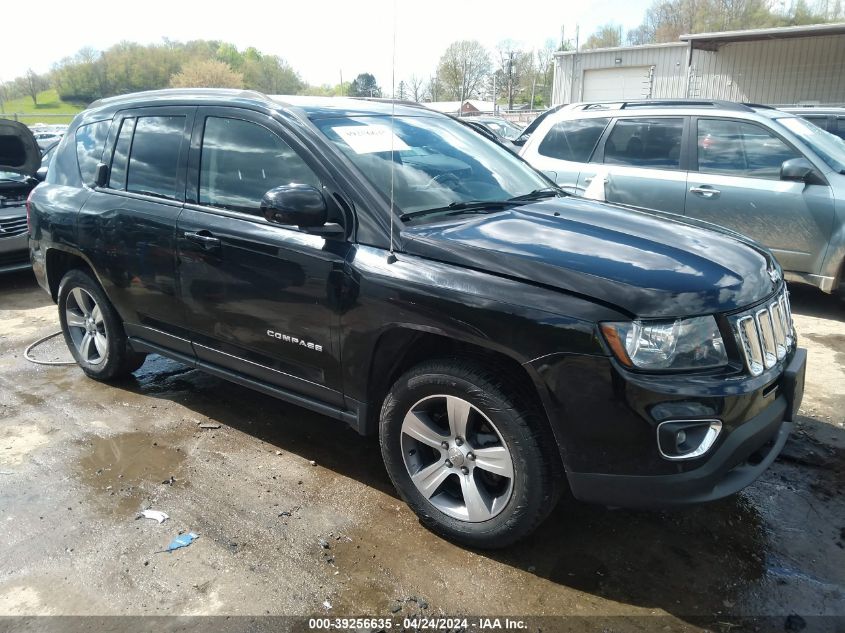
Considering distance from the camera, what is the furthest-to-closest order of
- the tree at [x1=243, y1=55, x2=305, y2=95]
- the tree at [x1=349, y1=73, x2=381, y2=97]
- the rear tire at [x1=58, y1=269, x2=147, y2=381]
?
the tree at [x1=243, y1=55, x2=305, y2=95] → the tree at [x1=349, y1=73, x2=381, y2=97] → the rear tire at [x1=58, y1=269, x2=147, y2=381]

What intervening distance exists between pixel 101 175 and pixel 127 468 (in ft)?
6.33

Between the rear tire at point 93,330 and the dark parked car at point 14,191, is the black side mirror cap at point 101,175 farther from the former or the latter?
the dark parked car at point 14,191

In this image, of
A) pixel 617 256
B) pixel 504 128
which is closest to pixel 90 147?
pixel 617 256

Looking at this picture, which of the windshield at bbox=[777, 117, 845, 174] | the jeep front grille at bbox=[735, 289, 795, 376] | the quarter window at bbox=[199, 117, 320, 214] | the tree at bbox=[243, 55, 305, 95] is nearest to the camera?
the jeep front grille at bbox=[735, 289, 795, 376]

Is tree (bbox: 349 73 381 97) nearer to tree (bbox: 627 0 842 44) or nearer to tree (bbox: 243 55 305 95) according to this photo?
tree (bbox: 243 55 305 95)

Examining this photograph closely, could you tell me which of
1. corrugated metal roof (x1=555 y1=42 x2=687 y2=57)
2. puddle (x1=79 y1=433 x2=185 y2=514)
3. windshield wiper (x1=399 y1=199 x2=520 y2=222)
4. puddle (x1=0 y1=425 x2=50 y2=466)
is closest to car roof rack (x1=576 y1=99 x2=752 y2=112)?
windshield wiper (x1=399 y1=199 x2=520 y2=222)

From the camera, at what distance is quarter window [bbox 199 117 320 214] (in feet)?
10.8

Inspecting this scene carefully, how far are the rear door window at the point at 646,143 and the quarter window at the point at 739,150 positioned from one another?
0.25 meters

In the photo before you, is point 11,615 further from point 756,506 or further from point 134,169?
point 756,506

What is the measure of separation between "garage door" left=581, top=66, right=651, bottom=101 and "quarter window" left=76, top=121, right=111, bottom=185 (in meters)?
25.1

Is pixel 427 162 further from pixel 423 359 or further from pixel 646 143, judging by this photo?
pixel 646 143

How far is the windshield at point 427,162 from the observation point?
3170 mm

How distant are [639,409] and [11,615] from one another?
98.0 inches

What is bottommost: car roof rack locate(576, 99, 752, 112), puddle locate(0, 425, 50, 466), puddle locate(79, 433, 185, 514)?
puddle locate(0, 425, 50, 466)
